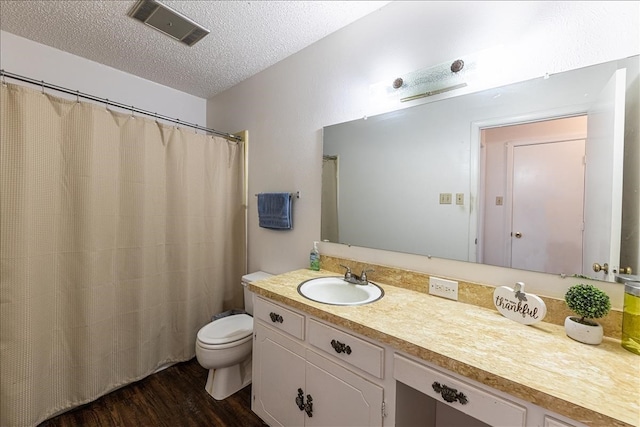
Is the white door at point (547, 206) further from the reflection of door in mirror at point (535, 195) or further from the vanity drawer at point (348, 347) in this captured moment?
the vanity drawer at point (348, 347)

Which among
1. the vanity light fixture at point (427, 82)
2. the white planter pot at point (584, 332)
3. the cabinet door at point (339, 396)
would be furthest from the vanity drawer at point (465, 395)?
the vanity light fixture at point (427, 82)

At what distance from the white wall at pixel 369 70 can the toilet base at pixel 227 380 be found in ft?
2.44

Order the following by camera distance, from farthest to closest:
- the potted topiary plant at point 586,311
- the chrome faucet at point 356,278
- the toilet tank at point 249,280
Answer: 1. the toilet tank at point 249,280
2. the chrome faucet at point 356,278
3. the potted topiary plant at point 586,311

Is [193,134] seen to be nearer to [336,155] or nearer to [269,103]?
[269,103]

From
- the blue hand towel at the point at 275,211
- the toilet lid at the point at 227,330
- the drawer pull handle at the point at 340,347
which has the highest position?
the blue hand towel at the point at 275,211

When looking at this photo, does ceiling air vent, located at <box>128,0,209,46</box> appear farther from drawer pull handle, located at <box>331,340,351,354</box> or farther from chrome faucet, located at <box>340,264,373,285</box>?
drawer pull handle, located at <box>331,340,351,354</box>

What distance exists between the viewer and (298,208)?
191 cm

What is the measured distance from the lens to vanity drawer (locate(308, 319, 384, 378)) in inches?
36.7

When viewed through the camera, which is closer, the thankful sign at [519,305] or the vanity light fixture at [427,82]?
the thankful sign at [519,305]

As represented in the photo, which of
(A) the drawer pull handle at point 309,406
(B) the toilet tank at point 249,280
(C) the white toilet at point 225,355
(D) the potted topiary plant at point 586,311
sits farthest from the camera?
(B) the toilet tank at point 249,280

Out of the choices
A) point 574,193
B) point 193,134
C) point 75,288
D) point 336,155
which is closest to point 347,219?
point 336,155

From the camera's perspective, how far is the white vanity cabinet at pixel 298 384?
0.99 metres

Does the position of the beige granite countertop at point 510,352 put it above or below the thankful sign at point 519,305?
below

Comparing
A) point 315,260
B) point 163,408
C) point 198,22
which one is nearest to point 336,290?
point 315,260
